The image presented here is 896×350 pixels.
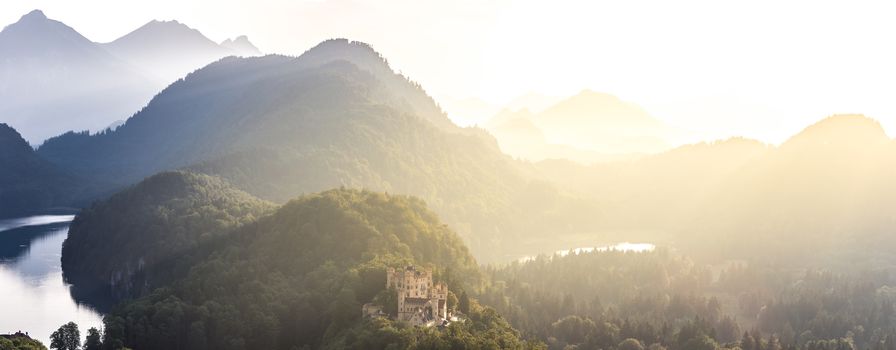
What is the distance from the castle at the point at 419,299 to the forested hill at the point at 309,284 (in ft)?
6.74

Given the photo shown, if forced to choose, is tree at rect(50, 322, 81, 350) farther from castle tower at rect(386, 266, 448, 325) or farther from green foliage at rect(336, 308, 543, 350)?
castle tower at rect(386, 266, 448, 325)

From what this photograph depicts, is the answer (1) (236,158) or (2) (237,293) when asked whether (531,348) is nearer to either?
(2) (237,293)

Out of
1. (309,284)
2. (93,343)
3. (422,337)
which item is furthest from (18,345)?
(422,337)

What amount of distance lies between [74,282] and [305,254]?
7939 cm

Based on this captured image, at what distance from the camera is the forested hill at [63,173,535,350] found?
82.1 metres

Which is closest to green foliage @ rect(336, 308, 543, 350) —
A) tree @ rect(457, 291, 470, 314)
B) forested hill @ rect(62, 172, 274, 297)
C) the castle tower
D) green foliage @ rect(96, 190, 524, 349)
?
green foliage @ rect(96, 190, 524, 349)

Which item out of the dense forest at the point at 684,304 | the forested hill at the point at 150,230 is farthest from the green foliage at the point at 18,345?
the dense forest at the point at 684,304

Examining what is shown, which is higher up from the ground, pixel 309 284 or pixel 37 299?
pixel 309 284

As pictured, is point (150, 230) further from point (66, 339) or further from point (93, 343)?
point (93, 343)

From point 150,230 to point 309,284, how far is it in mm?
69578

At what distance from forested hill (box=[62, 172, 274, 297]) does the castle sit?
60.6 meters

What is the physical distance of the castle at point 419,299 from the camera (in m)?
77.1

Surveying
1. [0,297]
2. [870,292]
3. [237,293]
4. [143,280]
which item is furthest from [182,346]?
[870,292]

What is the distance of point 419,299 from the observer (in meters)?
78.6
